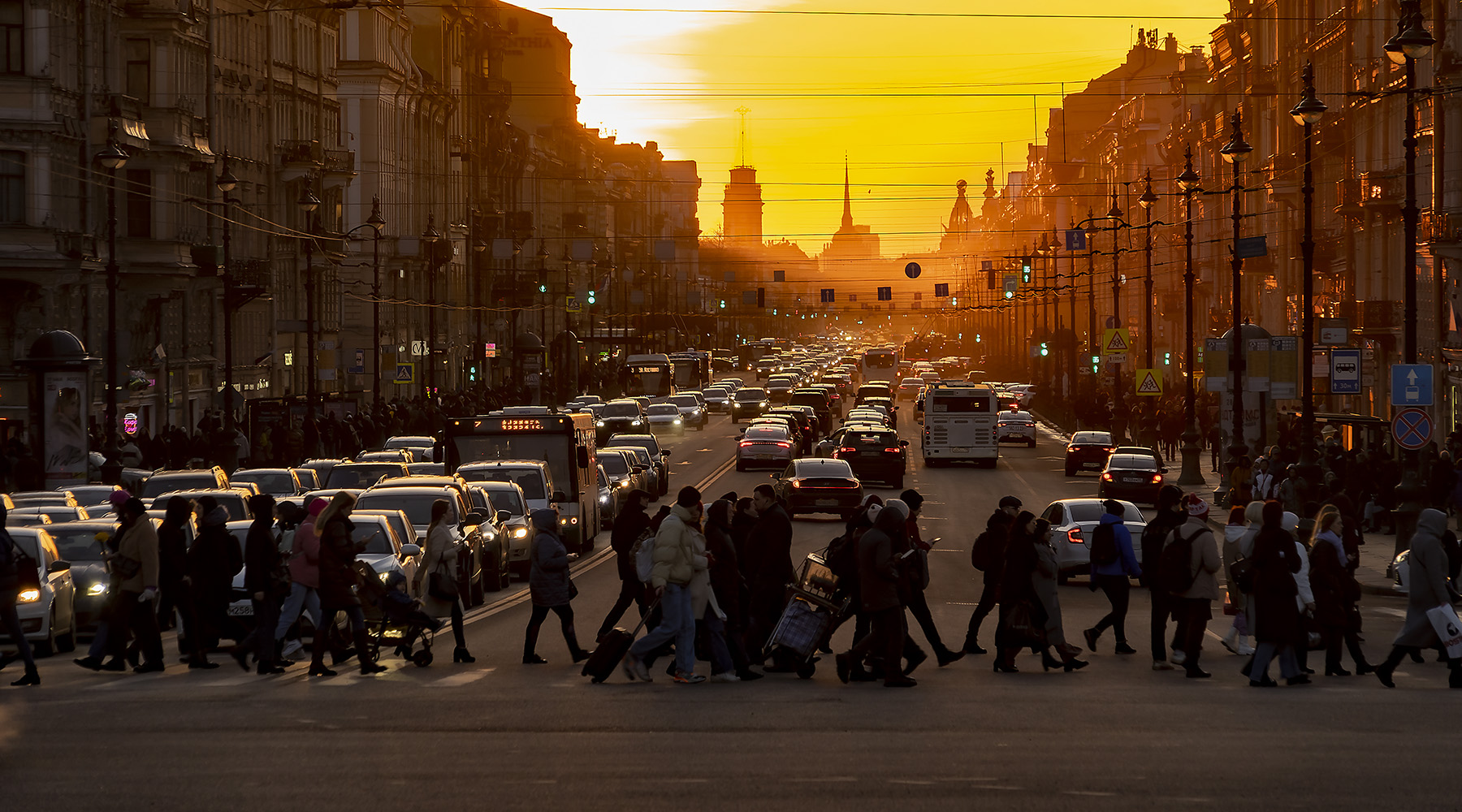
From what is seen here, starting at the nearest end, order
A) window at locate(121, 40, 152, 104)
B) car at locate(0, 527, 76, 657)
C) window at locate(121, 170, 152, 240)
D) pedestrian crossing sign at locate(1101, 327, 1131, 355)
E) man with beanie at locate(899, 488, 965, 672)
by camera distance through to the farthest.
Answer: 1. man with beanie at locate(899, 488, 965, 672)
2. car at locate(0, 527, 76, 657)
3. window at locate(121, 170, 152, 240)
4. window at locate(121, 40, 152, 104)
5. pedestrian crossing sign at locate(1101, 327, 1131, 355)

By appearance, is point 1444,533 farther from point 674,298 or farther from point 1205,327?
point 674,298

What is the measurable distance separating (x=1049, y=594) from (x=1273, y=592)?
217 centimetres

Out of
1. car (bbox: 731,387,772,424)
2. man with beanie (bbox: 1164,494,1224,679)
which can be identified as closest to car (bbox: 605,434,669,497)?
man with beanie (bbox: 1164,494,1224,679)

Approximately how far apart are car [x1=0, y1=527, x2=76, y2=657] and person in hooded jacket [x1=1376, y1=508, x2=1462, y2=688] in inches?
527

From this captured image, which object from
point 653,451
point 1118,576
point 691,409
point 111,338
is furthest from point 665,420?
point 1118,576

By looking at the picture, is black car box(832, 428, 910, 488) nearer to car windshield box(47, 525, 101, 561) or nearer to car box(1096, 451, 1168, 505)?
car box(1096, 451, 1168, 505)

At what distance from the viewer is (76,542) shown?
2353cm

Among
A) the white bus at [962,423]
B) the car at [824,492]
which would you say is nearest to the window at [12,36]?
the car at [824,492]

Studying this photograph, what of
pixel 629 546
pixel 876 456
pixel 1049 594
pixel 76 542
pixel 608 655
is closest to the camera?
pixel 608 655

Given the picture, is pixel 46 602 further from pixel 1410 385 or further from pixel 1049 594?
pixel 1410 385

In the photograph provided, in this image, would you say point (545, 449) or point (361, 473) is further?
point (361, 473)

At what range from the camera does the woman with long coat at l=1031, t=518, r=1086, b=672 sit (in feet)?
58.8

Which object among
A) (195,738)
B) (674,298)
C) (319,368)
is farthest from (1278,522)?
(674,298)

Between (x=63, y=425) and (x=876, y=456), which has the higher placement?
(x=63, y=425)
